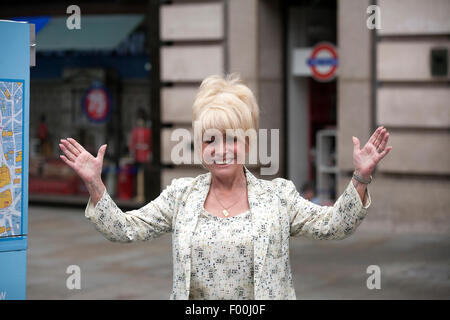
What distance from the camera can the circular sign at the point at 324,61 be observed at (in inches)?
529

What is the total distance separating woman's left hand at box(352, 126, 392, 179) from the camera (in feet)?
10.3

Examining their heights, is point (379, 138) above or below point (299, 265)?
above

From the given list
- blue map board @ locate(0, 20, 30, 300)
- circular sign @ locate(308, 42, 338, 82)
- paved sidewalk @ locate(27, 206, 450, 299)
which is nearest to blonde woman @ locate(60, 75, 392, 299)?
blue map board @ locate(0, 20, 30, 300)

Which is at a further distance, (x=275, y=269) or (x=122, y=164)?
(x=122, y=164)

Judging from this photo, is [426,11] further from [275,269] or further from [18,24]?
[275,269]

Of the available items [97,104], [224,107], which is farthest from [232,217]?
[97,104]

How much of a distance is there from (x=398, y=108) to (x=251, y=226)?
9194 millimetres

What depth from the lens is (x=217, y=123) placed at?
10.2ft

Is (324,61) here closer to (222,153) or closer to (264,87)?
(264,87)

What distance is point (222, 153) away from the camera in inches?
126

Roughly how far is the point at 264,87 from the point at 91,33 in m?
3.47

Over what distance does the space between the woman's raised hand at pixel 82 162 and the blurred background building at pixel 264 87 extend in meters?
9.07

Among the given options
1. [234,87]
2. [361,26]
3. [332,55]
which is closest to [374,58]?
[361,26]

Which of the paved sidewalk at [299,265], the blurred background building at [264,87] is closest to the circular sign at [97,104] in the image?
the blurred background building at [264,87]
